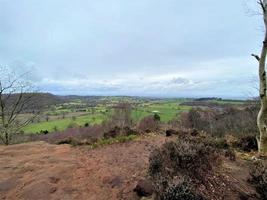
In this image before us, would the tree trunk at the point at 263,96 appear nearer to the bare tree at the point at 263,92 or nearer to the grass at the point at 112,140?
the bare tree at the point at 263,92

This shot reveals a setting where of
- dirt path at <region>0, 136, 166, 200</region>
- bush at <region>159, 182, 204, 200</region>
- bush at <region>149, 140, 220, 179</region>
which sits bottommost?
dirt path at <region>0, 136, 166, 200</region>

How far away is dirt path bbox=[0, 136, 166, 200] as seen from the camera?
6719 mm

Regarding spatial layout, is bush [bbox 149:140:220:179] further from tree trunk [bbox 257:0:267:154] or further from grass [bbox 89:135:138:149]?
grass [bbox 89:135:138:149]

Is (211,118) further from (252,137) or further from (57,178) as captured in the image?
(57,178)

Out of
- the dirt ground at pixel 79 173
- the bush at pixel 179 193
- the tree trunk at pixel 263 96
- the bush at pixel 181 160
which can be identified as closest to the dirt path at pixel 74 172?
the dirt ground at pixel 79 173

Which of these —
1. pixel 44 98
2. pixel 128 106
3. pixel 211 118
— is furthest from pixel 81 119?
pixel 44 98

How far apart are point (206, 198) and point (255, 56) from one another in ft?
19.1

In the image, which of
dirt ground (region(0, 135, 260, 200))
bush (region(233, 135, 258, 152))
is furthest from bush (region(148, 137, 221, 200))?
bush (region(233, 135, 258, 152))

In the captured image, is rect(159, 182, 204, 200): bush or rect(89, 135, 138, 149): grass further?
rect(89, 135, 138, 149): grass

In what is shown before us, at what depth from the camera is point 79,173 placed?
25.7 feet

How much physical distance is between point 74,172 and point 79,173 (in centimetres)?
19

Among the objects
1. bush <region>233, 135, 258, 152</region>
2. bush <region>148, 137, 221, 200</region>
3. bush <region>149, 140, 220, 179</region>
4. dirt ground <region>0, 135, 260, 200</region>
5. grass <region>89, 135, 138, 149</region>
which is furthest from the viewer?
bush <region>233, 135, 258, 152</region>

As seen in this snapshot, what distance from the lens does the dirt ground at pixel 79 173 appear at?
6660 millimetres

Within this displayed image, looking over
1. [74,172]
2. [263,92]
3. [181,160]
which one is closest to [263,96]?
[263,92]
